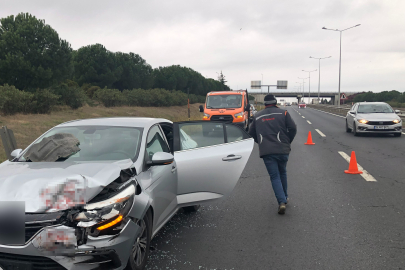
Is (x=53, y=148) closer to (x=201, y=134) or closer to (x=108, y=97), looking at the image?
(x=201, y=134)

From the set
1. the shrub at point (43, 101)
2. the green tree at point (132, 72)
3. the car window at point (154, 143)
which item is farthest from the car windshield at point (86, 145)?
the green tree at point (132, 72)

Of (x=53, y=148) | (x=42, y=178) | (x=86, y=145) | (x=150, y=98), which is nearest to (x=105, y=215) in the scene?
(x=42, y=178)

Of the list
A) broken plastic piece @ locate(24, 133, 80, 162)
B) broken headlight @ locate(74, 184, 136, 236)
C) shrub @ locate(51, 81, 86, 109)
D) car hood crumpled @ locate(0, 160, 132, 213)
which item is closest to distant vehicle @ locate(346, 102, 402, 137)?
broken plastic piece @ locate(24, 133, 80, 162)

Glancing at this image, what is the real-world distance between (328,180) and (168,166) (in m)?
4.69

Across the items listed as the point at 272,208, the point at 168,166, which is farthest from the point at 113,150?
the point at 272,208

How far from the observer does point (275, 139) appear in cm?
582

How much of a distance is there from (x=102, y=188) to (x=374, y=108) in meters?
17.1

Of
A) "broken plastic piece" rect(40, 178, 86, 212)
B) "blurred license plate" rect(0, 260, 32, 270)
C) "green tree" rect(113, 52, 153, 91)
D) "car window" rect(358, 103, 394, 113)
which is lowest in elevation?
"blurred license plate" rect(0, 260, 32, 270)

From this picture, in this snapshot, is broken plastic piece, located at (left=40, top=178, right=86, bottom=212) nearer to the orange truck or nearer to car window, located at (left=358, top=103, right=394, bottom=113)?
car window, located at (left=358, top=103, right=394, bottom=113)

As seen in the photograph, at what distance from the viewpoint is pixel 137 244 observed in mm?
3518

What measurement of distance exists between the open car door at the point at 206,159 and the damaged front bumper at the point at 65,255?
184 cm

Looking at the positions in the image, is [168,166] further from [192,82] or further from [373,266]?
[192,82]

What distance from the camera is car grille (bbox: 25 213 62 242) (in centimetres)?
276

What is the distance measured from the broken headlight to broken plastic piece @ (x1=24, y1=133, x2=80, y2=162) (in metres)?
1.33
